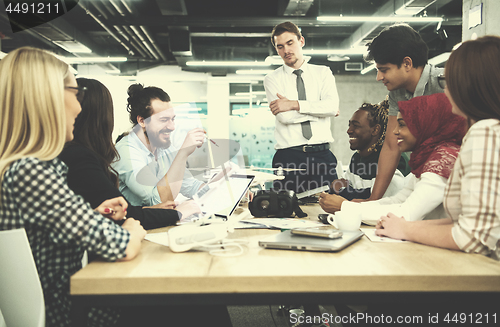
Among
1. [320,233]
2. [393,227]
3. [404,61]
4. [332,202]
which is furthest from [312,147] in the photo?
[320,233]

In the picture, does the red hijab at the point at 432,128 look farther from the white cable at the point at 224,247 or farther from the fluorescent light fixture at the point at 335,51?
the fluorescent light fixture at the point at 335,51

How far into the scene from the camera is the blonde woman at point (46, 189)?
33.1 inches

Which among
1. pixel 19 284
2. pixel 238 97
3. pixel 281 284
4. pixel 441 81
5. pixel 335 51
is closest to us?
pixel 281 284

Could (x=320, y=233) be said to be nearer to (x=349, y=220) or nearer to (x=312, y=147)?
(x=349, y=220)

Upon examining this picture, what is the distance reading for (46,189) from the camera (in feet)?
2.74

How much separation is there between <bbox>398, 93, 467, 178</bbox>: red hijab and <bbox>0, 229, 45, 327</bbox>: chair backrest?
1240 millimetres

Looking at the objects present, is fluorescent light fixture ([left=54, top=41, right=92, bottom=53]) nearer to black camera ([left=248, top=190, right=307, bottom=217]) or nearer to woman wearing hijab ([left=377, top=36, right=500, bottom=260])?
black camera ([left=248, top=190, right=307, bottom=217])

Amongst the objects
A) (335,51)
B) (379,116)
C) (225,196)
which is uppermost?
(335,51)

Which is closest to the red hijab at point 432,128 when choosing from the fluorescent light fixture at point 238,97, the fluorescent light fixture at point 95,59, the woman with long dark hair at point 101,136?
the woman with long dark hair at point 101,136

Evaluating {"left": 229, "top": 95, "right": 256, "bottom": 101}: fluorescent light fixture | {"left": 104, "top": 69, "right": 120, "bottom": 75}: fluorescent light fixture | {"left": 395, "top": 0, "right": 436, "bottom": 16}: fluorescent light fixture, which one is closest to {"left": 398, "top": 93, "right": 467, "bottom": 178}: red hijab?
{"left": 395, "top": 0, "right": 436, "bottom": 16}: fluorescent light fixture

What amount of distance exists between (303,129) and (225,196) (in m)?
1.20

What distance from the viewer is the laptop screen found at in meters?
1.52

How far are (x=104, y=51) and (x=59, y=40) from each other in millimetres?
2736

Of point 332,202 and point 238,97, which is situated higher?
point 238,97
